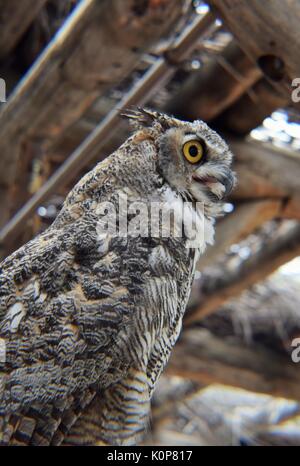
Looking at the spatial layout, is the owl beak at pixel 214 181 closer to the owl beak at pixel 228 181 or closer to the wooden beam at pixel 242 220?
the owl beak at pixel 228 181

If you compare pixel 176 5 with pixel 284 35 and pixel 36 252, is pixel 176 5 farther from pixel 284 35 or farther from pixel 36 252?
pixel 36 252

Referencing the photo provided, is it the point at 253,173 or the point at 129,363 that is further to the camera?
the point at 253,173

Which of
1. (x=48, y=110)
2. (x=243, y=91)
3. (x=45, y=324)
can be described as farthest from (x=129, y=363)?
(x=243, y=91)

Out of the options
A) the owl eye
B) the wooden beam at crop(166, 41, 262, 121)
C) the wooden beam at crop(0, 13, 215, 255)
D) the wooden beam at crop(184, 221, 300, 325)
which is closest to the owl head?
the owl eye
